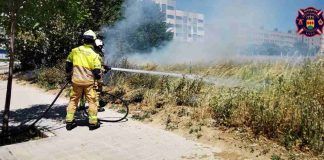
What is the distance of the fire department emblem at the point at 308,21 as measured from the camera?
43.2m

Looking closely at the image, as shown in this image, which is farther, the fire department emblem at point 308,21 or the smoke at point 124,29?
the fire department emblem at point 308,21

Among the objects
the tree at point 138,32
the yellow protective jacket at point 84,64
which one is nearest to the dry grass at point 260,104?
the yellow protective jacket at point 84,64

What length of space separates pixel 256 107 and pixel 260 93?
2.48 ft

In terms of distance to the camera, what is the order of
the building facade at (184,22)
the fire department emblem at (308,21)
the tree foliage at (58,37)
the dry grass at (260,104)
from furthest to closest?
the building facade at (184,22)
the fire department emblem at (308,21)
the tree foliage at (58,37)
the dry grass at (260,104)

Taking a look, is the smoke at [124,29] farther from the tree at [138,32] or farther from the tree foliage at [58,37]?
the tree foliage at [58,37]

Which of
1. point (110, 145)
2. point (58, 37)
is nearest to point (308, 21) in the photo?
point (58, 37)

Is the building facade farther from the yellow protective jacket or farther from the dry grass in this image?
the yellow protective jacket

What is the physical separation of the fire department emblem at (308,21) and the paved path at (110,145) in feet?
128

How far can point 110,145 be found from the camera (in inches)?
271

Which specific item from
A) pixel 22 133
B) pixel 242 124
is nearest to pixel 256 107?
pixel 242 124

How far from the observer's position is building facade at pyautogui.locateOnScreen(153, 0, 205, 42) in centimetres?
14362

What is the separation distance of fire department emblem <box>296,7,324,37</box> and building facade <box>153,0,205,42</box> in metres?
97.6

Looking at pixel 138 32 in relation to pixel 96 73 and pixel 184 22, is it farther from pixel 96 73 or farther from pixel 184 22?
pixel 184 22

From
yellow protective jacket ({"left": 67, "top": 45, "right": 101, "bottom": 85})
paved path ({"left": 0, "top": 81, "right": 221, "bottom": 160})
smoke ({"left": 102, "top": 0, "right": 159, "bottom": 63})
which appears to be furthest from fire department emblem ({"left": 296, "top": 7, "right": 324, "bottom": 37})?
yellow protective jacket ({"left": 67, "top": 45, "right": 101, "bottom": 85})
